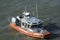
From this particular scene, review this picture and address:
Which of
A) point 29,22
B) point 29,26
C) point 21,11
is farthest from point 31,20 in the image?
point 21,11

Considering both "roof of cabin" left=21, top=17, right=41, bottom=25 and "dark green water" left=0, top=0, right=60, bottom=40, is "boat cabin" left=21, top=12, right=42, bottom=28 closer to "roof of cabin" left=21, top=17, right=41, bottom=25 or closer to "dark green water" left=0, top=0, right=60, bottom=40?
"roof of cabin" left=21, top=17, right=41, bottom=25

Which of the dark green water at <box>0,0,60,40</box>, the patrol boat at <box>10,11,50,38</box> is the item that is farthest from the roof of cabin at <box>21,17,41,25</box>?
the dark green water at <box>0,0,60,40</box>

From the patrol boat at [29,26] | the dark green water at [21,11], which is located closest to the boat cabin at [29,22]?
the patrol boat at [29,26]

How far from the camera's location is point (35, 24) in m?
Result: 47.8

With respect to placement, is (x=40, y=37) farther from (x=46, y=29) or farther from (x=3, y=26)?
(x=3, y=26)

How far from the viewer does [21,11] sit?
57469 millimetres

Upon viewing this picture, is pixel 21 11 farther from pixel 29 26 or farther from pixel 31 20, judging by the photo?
pixel 29 26

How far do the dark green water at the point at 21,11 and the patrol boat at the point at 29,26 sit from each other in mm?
785

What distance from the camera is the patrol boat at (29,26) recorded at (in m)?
47.9

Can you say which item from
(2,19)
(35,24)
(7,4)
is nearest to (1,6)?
(7,4)

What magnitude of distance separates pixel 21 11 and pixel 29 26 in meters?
9.25

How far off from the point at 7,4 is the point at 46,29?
517 inches

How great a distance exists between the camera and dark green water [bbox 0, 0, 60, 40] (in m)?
49.8

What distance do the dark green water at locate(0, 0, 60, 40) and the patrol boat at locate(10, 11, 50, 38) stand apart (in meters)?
0.78
